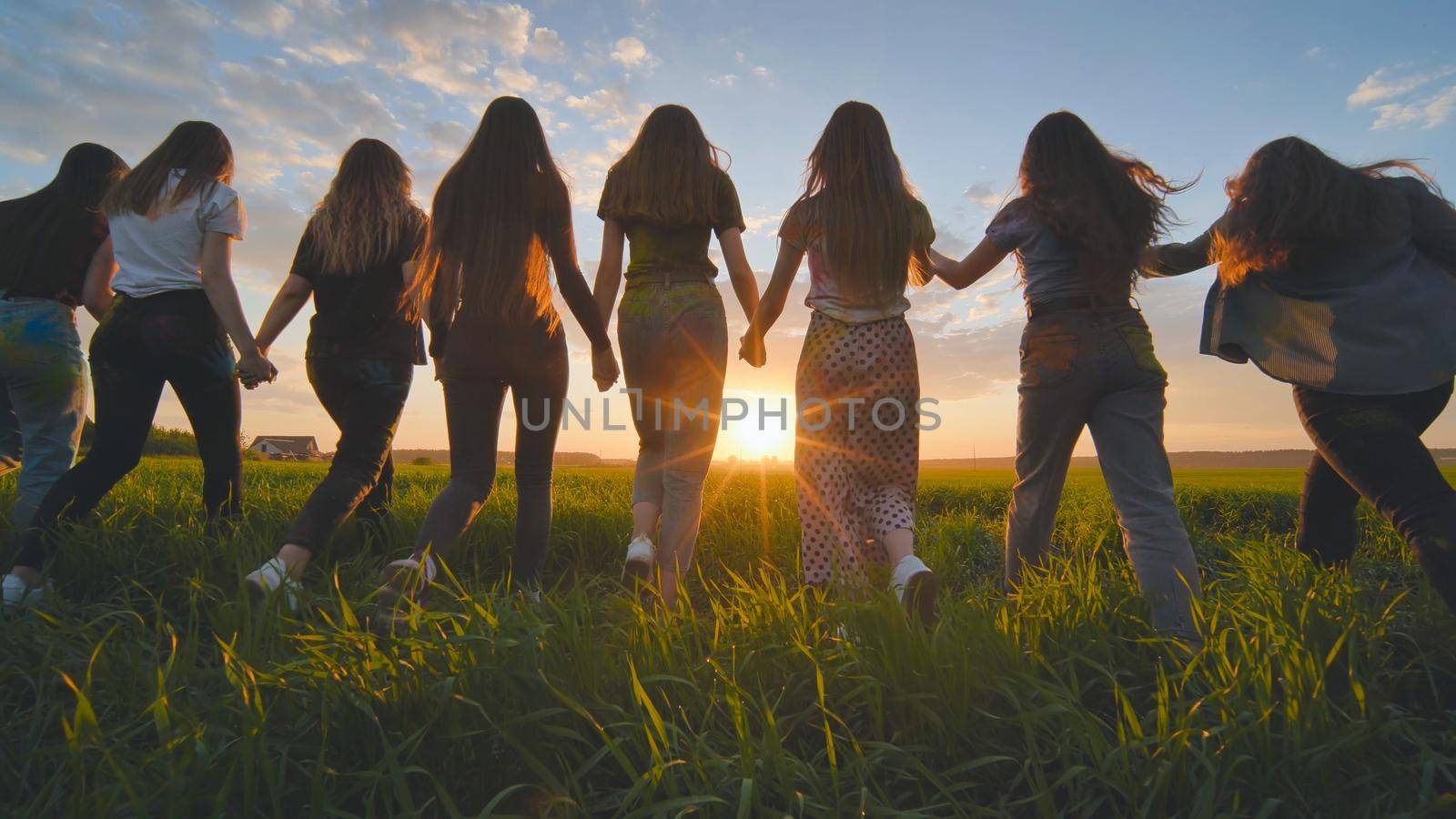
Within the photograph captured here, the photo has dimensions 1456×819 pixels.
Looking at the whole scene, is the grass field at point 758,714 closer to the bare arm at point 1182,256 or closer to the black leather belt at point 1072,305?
the black leather belt at point 1072,305

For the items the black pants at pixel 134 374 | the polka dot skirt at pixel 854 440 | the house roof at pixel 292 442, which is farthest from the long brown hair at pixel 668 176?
the house roof at pixel 292 442

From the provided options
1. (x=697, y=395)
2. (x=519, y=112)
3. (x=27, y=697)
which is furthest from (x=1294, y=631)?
(x=27, y=697)

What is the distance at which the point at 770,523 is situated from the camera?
555cm

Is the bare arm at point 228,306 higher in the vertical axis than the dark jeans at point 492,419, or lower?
higher

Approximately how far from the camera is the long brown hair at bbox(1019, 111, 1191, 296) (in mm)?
2680

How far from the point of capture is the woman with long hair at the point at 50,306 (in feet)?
12.1

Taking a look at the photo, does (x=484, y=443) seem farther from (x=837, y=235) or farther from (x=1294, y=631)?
(x=1294, y=631)

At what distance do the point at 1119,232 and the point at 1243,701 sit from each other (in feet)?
5.50

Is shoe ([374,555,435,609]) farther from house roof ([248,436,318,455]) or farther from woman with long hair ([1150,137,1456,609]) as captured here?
house roof ([248,436,318,455])

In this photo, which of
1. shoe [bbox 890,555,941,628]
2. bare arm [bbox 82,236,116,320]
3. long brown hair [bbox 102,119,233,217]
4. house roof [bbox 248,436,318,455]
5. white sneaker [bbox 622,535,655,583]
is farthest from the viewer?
house roof [bbox 248,436,318,455]

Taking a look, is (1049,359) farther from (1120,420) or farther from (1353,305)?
(1353,305)

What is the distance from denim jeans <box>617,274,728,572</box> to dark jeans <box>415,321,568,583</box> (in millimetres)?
364

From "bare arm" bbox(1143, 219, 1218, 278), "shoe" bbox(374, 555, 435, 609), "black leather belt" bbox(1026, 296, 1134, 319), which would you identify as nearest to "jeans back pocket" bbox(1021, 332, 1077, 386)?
"black leather belt" bbox(1026, 296, 1134, 319)

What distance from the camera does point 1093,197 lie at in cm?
271
